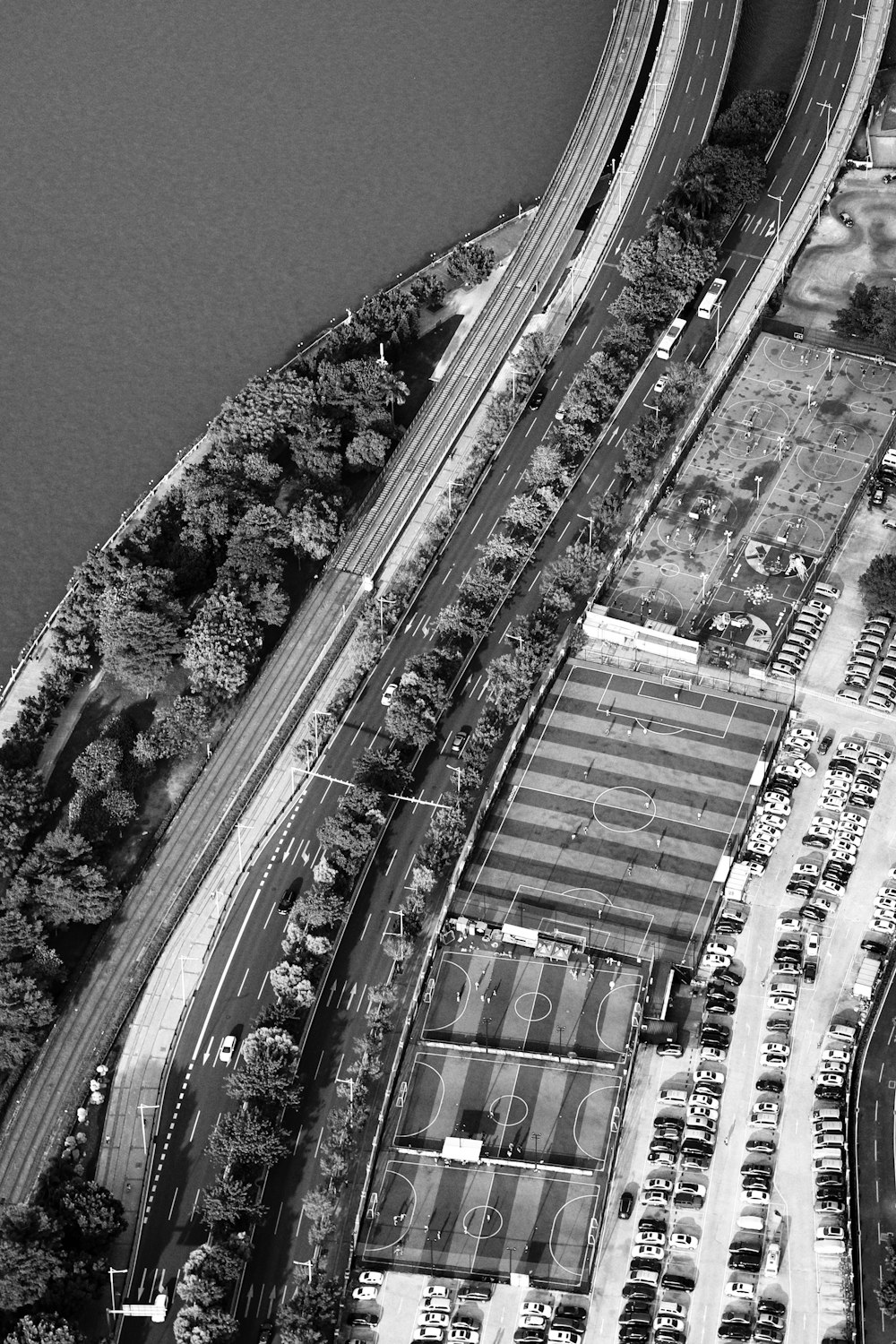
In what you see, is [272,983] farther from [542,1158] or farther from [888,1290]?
[888,1290]

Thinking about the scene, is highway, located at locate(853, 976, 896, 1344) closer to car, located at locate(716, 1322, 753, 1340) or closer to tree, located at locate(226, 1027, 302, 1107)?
Result: car, located at locate(716, 1322, 753, 1340)

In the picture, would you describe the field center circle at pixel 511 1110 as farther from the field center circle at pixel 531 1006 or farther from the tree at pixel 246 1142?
the tree at pixel 246 1142

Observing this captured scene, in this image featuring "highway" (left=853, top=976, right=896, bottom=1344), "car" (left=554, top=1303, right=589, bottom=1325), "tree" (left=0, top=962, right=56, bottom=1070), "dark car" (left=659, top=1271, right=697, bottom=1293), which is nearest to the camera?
"highway" (left=853, top=976, right=896, bottom=1344)

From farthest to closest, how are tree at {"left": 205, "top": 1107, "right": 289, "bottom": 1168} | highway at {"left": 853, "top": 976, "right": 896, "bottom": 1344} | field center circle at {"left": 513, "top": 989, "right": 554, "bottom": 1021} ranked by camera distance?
field center circle at {"left": 513, "top": 989, "right": 554, "bottom": 1021}
tree at {"left": 205, "top": 1107, "right": 289, "bottom": 1168}
highway at {"left": 853, "top": 976, "right": 896, "bottom": 1344}

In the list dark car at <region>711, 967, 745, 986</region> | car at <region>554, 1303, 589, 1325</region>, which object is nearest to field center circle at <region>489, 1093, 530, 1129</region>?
car at <region>554, 1303, 589, 1325</region>

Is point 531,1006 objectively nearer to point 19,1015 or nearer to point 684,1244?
point 684,1244

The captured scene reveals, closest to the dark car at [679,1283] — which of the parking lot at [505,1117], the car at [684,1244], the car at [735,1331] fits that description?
the car at [684,1244]

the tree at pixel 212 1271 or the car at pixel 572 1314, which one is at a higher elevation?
the car at pixel 572 1314

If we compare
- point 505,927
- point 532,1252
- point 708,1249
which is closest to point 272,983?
point 505,927
